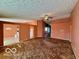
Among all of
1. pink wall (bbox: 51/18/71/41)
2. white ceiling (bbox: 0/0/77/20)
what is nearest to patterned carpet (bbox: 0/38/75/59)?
white ceiling (bbox: 0/0/77/20)

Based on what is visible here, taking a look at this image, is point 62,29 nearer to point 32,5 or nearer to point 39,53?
point 39,53

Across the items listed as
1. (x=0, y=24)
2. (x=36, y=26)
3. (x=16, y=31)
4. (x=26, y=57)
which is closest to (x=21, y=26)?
(x=16, y=31)

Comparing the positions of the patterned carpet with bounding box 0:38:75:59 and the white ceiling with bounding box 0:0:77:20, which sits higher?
the white ceiling with bounding box 0:0:77:20

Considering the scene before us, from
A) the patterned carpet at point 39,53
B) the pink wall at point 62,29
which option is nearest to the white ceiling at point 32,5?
the patterned carpet at point 39,53

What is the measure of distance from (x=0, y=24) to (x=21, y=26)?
1.92 m

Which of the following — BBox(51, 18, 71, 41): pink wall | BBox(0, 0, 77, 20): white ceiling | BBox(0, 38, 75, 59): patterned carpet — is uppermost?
BBox(0, 0, 77, 20): white ceiling

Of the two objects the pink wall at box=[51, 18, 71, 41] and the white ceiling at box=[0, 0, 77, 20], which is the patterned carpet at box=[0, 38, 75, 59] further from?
the pink wall at box=[51, 18, 71, 41]

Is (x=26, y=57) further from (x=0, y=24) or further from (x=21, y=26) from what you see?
(x=21, y=26)

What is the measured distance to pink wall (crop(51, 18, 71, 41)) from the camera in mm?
6586

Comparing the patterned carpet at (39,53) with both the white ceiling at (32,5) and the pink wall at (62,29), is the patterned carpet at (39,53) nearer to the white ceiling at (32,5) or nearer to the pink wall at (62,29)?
the white ceiling at (32,5)

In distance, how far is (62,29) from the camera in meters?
7.27

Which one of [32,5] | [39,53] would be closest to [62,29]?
[39,53]

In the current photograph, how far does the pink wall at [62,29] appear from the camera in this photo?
659cm

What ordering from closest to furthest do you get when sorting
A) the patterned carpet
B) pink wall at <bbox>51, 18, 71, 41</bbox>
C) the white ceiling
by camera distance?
the white ceiling, the patterned carpet, pink wall at <bbox>51, 18, 71, 41</bbox>
